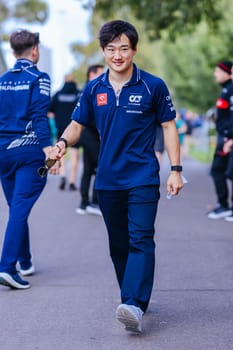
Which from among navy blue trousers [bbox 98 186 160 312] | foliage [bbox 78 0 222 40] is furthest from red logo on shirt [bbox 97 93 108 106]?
foliage [bbox 78 0 222 40]

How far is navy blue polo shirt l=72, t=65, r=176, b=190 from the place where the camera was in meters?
5.28

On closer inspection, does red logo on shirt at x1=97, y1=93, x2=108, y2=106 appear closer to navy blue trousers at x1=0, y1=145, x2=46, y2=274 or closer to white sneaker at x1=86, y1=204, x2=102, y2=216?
navy blue trousers at x1=0, y1=145, x2=46, y2=274

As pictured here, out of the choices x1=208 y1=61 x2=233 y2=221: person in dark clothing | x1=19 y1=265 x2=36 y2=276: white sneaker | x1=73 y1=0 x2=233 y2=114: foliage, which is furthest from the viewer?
x1=73 y1=0 x2=233 y2=114: foliage

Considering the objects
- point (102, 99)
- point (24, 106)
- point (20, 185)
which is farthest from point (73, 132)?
point (20, 185)

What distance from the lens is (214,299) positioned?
6.28 meters

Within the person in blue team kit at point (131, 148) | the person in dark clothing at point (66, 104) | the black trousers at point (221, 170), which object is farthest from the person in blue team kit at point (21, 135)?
the person in dark clothing at point (66, 104)

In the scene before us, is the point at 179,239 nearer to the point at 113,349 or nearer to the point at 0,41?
the point at 113,349

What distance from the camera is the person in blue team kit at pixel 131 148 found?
5270 millimetres

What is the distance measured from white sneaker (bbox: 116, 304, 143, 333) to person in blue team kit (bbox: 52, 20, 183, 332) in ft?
0.19

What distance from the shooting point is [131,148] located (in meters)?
5.33

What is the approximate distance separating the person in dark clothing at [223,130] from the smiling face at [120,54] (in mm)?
→ 5343

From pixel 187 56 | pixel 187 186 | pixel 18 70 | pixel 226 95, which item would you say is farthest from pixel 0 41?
pixel 18 70

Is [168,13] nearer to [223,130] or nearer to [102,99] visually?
[223,130]

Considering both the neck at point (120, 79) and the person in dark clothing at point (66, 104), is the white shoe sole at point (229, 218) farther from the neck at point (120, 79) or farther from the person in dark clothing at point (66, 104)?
the neck at point (120, 79)
